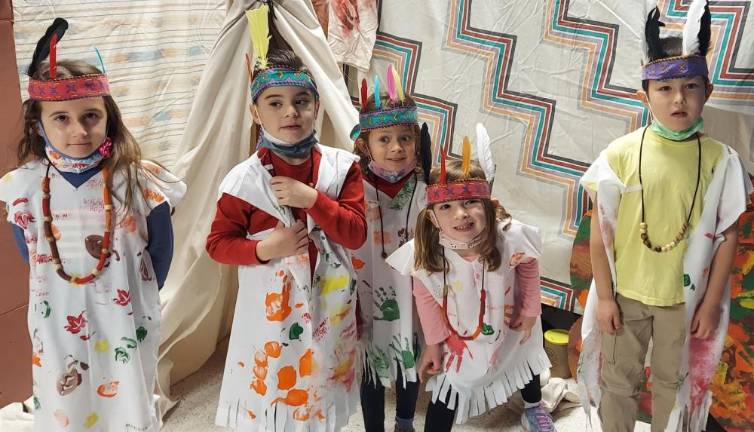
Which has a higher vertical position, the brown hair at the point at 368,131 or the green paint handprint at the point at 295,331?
the brown hair at the point at 368,131

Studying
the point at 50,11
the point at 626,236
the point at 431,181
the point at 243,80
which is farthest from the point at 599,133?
the point at 50,11

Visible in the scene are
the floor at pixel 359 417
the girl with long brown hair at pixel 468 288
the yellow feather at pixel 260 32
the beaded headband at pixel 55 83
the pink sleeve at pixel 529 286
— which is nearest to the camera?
the beaded headband at pixel 55 83

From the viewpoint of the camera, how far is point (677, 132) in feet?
5.32

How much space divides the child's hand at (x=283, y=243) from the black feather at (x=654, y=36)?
93cm

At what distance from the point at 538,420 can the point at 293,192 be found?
114 cm

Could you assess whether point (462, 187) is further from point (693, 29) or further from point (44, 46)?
point (44, 46)

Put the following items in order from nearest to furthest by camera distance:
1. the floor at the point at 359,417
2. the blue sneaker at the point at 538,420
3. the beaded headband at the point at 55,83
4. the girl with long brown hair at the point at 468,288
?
the beaded headband at the point at 55,83
the girl with long brown hair at the point at 468,288
the blue sneaker at the point at 538,420
the floor at the point at 359,417

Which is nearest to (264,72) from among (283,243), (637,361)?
(283,243)

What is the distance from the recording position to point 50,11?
2111mm

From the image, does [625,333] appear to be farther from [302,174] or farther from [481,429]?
[302,174]

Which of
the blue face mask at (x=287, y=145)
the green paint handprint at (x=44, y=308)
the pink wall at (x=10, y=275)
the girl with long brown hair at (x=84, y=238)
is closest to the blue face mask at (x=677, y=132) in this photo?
the blue face mask at (x=287, y=145)

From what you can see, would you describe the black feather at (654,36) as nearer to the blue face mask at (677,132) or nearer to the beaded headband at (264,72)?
the blue face mask at (677,132)

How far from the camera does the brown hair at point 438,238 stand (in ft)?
5.50

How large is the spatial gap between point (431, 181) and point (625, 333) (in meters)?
0.64
